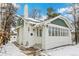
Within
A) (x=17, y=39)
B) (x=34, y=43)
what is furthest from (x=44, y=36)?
(x=17, y=39)

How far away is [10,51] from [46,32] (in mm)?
584

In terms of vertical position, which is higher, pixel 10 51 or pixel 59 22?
pixel 59 22

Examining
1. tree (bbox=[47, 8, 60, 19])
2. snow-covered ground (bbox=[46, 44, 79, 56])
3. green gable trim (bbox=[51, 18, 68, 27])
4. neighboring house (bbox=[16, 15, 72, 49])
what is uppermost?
tree (bbox=[47, 8, 60, 19])

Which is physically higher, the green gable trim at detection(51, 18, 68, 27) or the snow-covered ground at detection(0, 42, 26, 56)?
the green gable trim at detection(51, 18, 68, 27)

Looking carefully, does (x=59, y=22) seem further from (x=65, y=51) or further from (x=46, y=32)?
(x=65, y=51)

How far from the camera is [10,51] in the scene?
140 inches

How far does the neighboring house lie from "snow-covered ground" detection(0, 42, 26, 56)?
0.38 feet

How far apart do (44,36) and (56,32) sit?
0.18m

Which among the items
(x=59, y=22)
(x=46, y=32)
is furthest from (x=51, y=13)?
(x=46, y=32)

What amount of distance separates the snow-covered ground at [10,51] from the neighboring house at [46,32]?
12 centimetres

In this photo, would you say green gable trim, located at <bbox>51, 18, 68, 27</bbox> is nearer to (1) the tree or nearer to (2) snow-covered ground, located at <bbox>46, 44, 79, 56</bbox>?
(1) the tree

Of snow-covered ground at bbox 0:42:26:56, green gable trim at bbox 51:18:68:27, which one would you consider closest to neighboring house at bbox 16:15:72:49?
green gable trim at bbox 51:18:68:27

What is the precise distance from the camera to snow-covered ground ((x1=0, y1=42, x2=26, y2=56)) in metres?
3.54

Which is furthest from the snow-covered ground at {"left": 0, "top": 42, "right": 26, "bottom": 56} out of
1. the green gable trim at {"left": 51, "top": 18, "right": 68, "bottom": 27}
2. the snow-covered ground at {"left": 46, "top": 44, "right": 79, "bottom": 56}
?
the green gable trim at {"left": 51, "top": 18, "right": 68, "bottom": 27}
